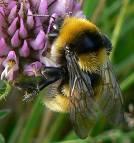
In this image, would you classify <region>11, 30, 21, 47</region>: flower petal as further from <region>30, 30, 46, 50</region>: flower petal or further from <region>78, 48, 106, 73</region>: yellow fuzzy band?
<region>78, 48, 106, 73</region>: yellow fuzzy band

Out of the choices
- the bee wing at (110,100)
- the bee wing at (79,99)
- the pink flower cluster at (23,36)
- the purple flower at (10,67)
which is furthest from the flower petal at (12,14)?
the bee wing at (110,100)

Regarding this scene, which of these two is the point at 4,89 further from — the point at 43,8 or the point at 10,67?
the point at 43,8

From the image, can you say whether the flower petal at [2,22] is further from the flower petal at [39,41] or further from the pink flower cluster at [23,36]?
the flower petal at [39,41]

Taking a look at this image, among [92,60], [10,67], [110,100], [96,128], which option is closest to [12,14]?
[10,67]

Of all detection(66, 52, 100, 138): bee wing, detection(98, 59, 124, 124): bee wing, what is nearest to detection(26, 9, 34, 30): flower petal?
detection(66, 52, 100, 138): bee wing

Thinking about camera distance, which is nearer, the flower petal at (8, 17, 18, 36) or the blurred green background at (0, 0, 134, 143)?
the flower petal at (8, 17, 18, 36)

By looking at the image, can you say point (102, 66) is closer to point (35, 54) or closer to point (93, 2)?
point (35, 54)
